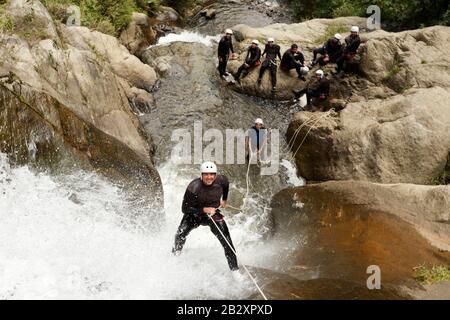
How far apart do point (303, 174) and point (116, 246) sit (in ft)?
19.0

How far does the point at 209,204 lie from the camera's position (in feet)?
23.8

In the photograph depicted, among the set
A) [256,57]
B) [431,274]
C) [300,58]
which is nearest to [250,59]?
[256,57]

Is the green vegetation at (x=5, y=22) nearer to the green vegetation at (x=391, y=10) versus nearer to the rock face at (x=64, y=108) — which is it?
the rock face at (x=64, y=108)

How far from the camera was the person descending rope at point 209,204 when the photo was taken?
7023mm

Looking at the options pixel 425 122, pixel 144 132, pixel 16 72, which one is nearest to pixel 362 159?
pixel 425 122

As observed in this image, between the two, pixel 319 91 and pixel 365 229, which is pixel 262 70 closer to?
pixel 319 91

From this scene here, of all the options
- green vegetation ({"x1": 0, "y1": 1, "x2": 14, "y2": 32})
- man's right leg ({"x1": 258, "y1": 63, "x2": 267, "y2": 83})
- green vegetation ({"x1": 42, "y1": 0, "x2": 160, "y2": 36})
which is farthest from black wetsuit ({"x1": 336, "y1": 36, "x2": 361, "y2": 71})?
green vegetation ({"x1": 0, "y1": 1, "x2": 14, "y2": 32})

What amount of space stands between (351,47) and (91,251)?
1054 centimetres

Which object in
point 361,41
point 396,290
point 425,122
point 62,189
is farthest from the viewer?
point 361,41

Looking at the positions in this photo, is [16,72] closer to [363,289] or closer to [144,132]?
[144,132]

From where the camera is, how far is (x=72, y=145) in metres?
8.55

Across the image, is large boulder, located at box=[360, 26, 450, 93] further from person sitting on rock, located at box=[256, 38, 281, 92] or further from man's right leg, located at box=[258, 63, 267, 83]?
man's right leg, located at box=[258, 63, 267, 83]

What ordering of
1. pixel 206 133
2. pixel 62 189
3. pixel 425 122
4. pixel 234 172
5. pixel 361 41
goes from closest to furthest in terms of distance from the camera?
pixel 62 189 < pixel 425 122 < pixel 234 172 < pixel 206 133 < pixel 361 41

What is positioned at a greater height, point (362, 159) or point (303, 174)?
point (362, 159)
